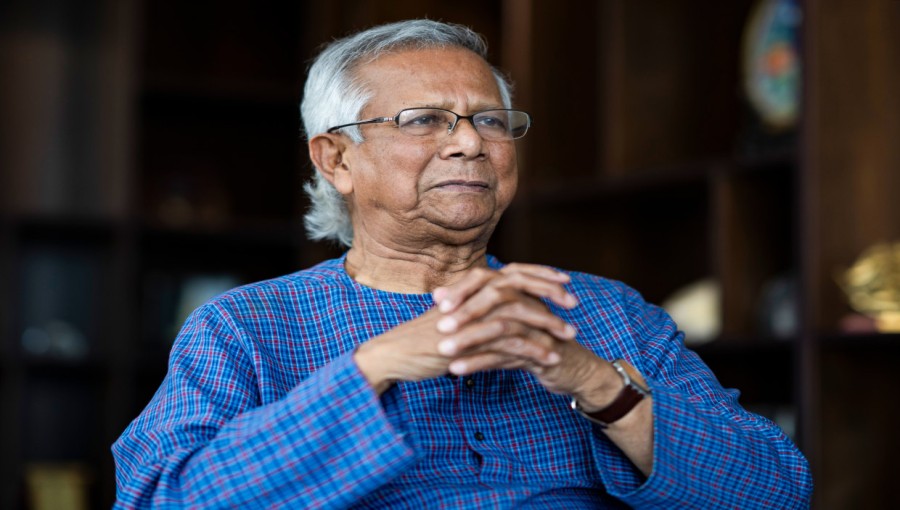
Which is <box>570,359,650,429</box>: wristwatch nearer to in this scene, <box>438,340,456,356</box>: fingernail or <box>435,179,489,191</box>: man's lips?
<box>438,340,456,356</box>: fingernail

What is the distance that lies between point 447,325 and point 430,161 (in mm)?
452

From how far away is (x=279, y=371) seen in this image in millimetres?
1755

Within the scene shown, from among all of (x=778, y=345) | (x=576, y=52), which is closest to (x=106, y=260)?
(x=576, y=52)

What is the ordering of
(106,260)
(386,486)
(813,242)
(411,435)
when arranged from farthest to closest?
(106,260) < (813,242) < (386,486) < (411,435)

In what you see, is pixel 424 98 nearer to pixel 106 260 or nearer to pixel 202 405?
pixel 202 405

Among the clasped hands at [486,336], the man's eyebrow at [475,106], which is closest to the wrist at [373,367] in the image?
the clasped hands at [486,336]

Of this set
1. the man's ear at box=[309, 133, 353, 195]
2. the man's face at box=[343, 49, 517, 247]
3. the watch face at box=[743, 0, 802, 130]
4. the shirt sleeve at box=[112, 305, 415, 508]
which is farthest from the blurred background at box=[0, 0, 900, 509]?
the shirt sleeve at box=[112, 305, 415, 508]

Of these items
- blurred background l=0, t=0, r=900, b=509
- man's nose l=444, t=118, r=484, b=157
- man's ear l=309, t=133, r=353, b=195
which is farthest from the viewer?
blurred background l=0, t=0, r=900, b=509

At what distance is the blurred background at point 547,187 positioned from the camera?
2.80 m

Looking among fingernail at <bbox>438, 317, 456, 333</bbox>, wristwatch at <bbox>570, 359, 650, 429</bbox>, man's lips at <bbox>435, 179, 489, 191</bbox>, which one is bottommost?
wristwatch at <bbox>570, 359, 650, 429</bbox>

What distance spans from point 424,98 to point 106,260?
98.2 inches

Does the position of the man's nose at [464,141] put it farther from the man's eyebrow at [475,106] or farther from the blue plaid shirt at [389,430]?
the blue plaid shirt at [389,430]

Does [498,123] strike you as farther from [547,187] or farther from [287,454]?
[547,187]

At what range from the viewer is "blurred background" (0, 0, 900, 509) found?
2805 millimetres
